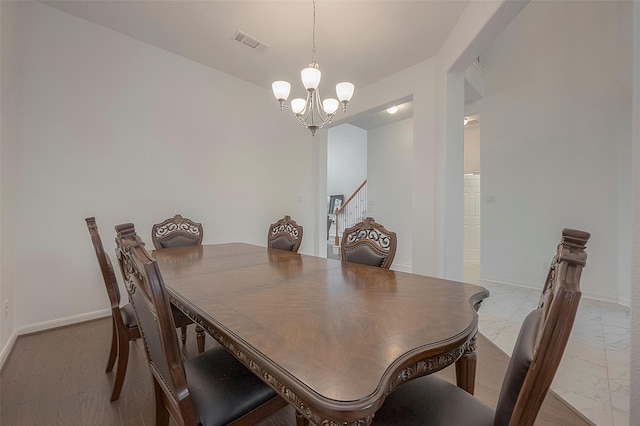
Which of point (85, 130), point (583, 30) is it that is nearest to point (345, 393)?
point (85, 130)

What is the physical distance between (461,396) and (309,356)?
26.1 inches

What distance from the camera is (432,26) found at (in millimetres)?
2625

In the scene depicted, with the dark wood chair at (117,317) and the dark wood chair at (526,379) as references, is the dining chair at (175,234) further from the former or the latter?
the dark wood chair at (526,379)

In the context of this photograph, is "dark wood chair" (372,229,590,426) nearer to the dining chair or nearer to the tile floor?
the tile floor

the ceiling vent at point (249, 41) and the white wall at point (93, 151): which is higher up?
the ceiling vent at point (249, 41)

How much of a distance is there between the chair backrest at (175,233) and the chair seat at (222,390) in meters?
1.62

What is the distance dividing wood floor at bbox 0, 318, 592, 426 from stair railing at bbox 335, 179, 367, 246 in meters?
4.24

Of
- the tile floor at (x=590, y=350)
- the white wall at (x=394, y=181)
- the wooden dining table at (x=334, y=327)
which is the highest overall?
the white wall at (x=394, y=181)

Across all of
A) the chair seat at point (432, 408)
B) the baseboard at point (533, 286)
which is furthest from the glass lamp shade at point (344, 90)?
the baseboard at point (533, 286)

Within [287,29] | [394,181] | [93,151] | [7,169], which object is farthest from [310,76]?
[394,181]

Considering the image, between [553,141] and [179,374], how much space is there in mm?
4886

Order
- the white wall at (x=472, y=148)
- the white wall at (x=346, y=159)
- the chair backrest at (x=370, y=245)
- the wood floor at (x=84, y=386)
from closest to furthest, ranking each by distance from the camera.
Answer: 1. the wood floor at (x=84, y=386)
2. the chair backrest at (x=370, y=245)
3. the white wall at (x=472, y=148)
4. the white wall at (x=346, y=159)

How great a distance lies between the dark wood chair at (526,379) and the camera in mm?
491

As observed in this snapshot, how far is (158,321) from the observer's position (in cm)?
72
